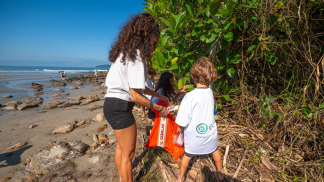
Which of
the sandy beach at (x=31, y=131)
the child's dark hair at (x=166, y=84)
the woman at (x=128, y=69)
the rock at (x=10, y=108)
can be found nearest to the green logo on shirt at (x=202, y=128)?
the woman at (x=128, y=69)

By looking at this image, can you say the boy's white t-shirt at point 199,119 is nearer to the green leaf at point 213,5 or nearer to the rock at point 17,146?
the green leaf at point 213,5

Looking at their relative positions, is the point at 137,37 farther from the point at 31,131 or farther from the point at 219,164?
the point at 31,131

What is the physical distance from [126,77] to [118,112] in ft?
1.21

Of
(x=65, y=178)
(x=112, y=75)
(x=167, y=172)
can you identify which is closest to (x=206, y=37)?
(x=112, y=75)

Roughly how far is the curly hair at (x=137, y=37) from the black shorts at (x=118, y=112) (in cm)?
43

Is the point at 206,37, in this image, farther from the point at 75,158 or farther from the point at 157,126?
the point at 75,158

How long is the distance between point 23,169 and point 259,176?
3.82 metres

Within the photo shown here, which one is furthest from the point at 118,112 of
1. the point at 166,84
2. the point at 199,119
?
the point at 166,84

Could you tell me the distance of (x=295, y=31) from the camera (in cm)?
213

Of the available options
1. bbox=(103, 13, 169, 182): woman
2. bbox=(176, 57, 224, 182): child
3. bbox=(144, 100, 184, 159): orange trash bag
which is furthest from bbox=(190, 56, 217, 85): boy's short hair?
bbox=(144, 100, 184, 159): orange trash bag

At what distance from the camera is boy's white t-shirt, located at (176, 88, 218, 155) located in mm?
1730

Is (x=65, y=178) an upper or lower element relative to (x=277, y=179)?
lower

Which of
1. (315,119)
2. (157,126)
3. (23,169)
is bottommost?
(23,169)

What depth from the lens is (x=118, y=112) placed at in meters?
1.54
